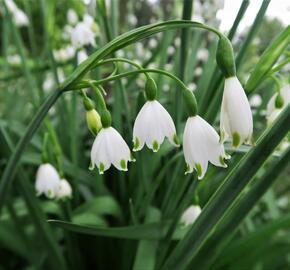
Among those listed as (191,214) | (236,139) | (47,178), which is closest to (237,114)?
(236,139)

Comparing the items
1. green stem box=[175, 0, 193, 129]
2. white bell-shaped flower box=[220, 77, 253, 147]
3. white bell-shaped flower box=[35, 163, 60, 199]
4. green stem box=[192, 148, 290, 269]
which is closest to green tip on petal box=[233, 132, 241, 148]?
white bell-shaped flower box=[220, 77, 253, 147]

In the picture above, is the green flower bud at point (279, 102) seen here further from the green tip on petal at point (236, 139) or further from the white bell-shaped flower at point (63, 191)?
the white bell-shaped flower at point (63, 191)

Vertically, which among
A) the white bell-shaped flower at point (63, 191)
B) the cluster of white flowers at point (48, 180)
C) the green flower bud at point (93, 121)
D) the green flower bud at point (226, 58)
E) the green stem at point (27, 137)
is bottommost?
the white bell-shaped flower at point (63, 191)

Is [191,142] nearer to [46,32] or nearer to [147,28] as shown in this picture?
[147,28]

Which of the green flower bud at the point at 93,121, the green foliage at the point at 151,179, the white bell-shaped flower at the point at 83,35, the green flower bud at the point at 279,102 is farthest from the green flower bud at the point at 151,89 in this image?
the white bell-shaped flower at the point at 83,35

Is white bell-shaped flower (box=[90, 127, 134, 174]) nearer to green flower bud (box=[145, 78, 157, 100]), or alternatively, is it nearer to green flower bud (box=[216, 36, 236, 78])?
green flower bud (box=[145, 78, 157, 100])

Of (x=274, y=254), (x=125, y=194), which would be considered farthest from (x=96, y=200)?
(x=274, y=254)
